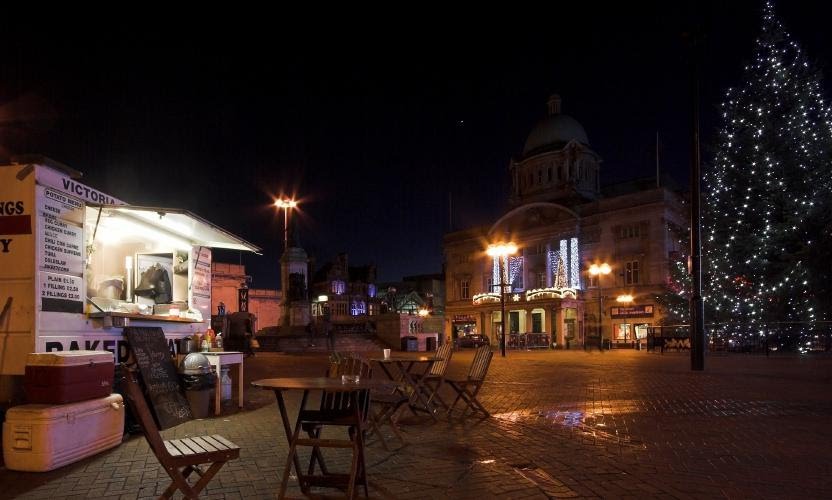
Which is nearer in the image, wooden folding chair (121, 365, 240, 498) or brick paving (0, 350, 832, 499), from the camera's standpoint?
wooden folding chair (121, 365, 240, 498)

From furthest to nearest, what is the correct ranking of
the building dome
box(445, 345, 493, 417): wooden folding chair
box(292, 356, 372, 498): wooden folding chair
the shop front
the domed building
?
the building dome, the domed building, the shop front, box(445, 345, 493, 417): wooden folding chair, box(292, 356, 372, 498): wooden folding chair

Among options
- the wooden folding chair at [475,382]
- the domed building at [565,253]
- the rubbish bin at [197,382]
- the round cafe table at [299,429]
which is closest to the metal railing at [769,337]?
the domed building at [565,253]

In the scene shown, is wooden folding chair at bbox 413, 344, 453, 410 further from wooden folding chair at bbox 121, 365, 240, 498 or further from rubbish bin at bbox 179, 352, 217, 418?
wooden folding chair at bbox 121, 365, 240, 498

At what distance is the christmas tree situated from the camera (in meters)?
22.8

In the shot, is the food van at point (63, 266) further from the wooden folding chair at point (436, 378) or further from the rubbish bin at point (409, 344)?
the rubbish bin at point (409, 344)

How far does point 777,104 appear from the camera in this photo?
78.7 feet

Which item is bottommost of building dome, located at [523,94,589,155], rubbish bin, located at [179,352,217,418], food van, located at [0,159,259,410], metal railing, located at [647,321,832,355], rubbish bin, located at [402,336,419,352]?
rubbish bin, located at [402,336,419,352]

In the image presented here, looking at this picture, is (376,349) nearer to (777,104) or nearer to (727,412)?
(777,104)

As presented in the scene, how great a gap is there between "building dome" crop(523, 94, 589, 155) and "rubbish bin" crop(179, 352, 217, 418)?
5252cm

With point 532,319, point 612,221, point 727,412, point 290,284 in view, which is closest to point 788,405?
point 727,412

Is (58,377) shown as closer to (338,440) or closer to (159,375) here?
(159,375)

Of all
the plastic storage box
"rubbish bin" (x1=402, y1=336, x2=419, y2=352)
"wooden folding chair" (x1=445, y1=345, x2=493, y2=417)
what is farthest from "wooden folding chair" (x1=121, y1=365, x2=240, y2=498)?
"rubbish bin" (x1=402, y1=336, x2=419, y2=352)

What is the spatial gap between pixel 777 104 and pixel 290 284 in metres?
27.1

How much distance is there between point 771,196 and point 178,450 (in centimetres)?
2534
